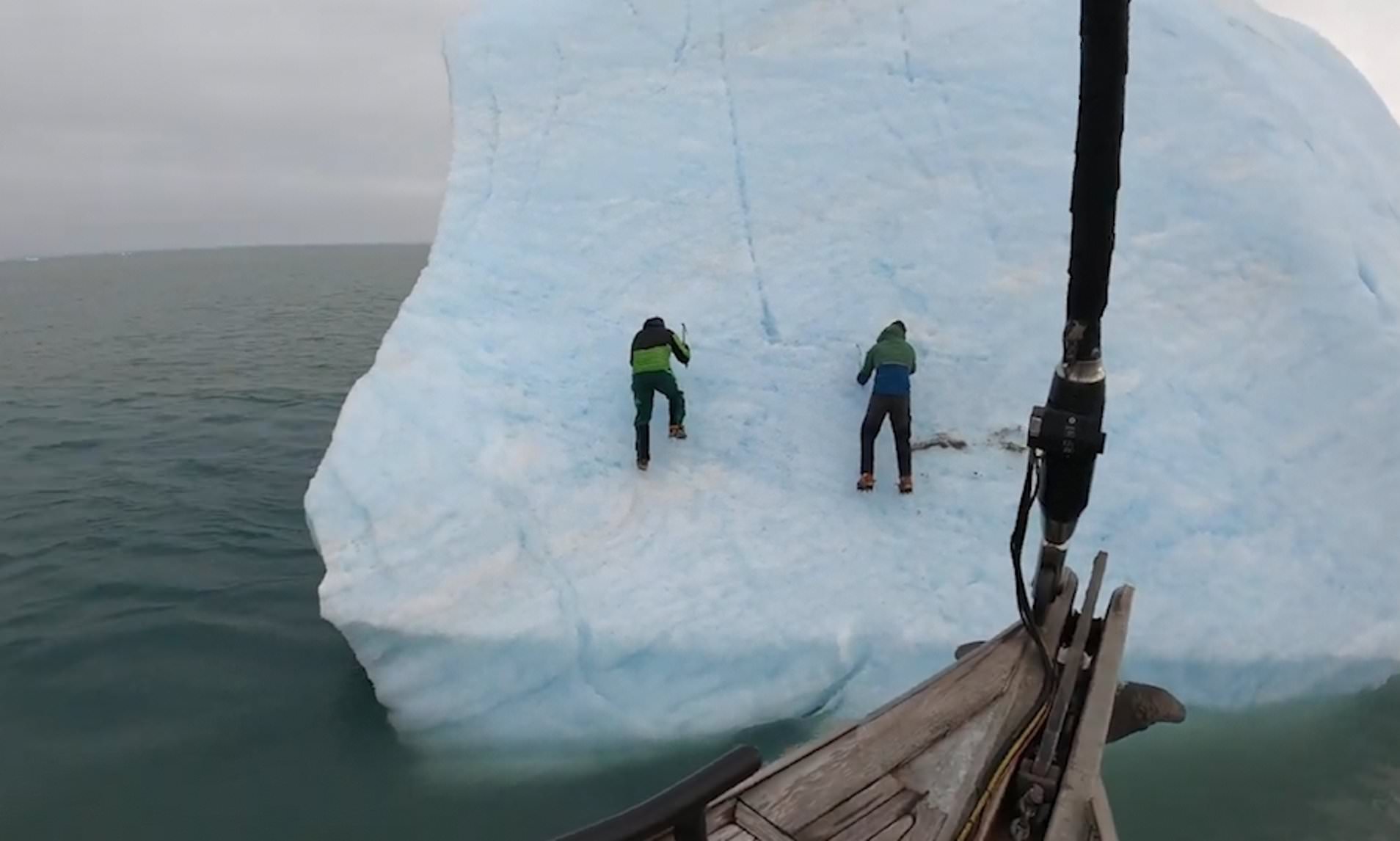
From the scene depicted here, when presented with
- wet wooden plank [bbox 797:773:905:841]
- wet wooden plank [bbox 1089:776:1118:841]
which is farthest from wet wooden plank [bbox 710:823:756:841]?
wet wooden plank [bbox 1089:776:1118:841]

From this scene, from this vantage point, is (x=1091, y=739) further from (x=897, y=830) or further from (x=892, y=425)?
(x=892, y=425)

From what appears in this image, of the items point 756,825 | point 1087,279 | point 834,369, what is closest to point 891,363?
point 834,369

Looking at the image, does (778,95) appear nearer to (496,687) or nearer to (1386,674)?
(496,687)

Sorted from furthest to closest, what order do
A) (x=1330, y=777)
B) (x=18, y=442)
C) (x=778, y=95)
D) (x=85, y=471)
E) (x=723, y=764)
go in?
(x=18, y=442) → (x=85, y=471) → (x=778, y=95) → (x=1330, y=777) → (x=723, y=764)

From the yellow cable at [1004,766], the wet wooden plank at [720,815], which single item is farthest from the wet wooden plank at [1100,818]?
the wet wooden plank at [720,815]

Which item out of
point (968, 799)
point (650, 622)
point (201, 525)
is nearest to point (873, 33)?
point (650, 622)

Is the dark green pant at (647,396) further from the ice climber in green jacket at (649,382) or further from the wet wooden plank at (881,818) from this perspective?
the wet wooden plank at (881,818)

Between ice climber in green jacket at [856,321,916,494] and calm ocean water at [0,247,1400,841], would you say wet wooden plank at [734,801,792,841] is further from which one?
ice climber in green jacket at [856,321,916,494]
